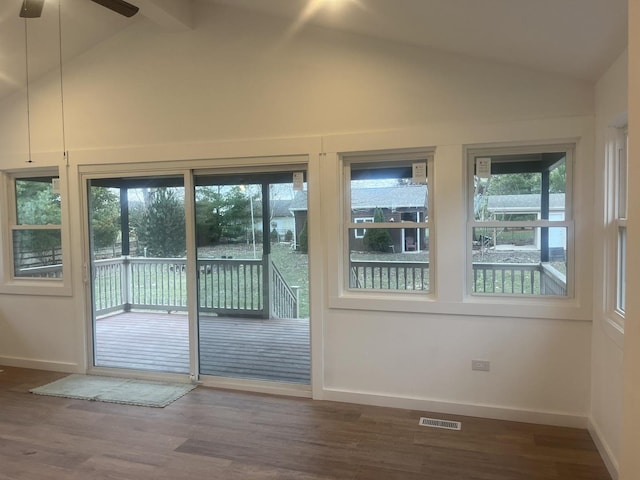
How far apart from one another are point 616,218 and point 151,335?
14.1ft

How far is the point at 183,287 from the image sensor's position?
422 centimetres

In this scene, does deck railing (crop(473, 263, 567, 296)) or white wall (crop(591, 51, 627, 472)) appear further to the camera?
deck railing (crop(473, 263, 567, 296))

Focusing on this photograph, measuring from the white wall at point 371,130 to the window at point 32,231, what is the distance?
16.9 inches

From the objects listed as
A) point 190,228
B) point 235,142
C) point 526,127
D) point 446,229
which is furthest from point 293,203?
point 526,127

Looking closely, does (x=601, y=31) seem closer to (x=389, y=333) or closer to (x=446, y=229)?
(x=446, y=229)

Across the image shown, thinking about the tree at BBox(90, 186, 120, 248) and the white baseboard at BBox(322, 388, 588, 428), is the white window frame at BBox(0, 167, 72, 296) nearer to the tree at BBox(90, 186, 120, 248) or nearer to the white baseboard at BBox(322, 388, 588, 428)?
the tree at BBox(90, 186, 120, 248)

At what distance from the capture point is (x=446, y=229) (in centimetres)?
335

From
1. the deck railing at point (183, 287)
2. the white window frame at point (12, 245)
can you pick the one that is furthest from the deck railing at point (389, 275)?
the white window frame at point (12, 245)

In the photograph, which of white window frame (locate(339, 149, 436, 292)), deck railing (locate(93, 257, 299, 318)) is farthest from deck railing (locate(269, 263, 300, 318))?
white window frame (locate(339, 149, 436, 292))

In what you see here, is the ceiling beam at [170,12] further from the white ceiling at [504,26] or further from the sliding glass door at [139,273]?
the sliding glass door at [139,273]

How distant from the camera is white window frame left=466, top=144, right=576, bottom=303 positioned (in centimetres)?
319

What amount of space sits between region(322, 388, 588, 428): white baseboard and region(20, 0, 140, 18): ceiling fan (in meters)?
3.40

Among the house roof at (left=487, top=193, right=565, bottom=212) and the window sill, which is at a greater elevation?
the house roof at (left=487, top=193, right=565, bottom=212)

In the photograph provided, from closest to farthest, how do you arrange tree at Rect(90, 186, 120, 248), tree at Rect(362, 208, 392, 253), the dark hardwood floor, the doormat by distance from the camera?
1. the dark hardwood floor
2. tree at Rect(362, 208, 392, 253)
3. the doormat
4. tree at Rect(90, 186, 120, 248)
